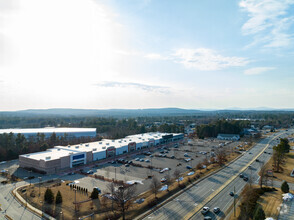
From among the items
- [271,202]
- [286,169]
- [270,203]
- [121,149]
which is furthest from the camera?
[121,149]

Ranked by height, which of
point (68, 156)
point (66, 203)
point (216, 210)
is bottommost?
point (66, 203)

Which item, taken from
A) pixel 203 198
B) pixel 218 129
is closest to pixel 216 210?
pixel 203 198

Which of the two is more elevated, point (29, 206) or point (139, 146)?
point (139, 146)

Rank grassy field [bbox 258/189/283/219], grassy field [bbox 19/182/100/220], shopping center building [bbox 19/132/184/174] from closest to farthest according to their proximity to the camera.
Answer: grassy field [bbox 258/189/283/219], grassy field [bbox 19/182/100/220], shopping center building [bbox 19/132/184/174]

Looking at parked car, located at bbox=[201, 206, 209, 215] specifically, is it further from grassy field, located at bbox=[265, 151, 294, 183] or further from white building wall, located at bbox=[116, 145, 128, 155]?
white building wall, located at bbox=[116, 145, 128, 155]

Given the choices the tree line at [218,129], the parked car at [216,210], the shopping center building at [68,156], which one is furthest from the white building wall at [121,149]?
the tree line at [218,129]

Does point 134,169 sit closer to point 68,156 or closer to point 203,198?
point 68,156

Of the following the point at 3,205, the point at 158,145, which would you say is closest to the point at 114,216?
the point at 3,205

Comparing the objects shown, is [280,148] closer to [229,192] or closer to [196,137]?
[229,192]

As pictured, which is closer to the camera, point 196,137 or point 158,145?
point 158,145

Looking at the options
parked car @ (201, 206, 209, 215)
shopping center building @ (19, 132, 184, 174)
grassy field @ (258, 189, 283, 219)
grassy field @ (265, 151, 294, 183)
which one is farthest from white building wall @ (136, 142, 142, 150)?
parked car @ (201, 206, 209, 215)

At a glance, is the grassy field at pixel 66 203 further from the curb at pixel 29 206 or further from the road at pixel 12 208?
the road at pixel 12 208
